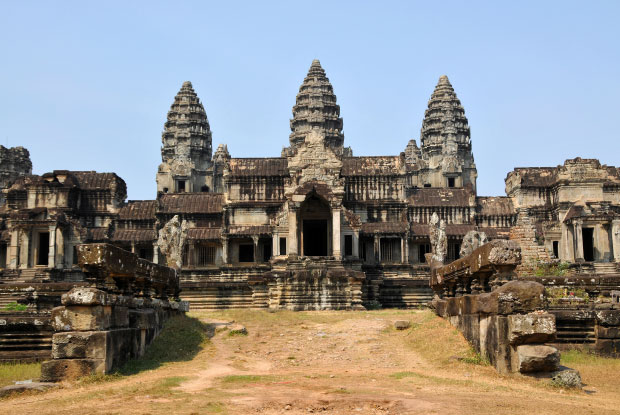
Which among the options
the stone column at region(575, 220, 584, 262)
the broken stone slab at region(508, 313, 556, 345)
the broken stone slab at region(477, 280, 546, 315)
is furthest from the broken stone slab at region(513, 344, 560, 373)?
the stone column at region(575, 220, 584, 262)

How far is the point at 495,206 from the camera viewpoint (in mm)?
44312

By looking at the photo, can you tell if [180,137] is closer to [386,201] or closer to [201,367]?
[386,201]

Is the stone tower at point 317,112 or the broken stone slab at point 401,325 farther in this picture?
the stone tower at point 317,112

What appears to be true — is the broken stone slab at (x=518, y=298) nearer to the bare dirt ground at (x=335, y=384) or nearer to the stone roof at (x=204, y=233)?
the bare dirt ground at (x=335, y=384)

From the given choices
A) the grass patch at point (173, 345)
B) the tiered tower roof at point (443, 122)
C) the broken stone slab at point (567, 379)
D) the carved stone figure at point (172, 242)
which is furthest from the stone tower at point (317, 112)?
the broken stone slab at point (567, 379)

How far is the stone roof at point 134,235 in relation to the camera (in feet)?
142

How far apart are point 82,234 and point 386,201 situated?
2021 centimetres

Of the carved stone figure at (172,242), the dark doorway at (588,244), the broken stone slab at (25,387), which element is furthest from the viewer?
the dark doorway at (588,244)

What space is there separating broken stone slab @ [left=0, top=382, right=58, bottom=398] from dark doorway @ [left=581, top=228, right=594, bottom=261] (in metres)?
41.7

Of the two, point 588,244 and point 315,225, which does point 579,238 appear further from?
point 315,225

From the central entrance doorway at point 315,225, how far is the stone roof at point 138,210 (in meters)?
11.7

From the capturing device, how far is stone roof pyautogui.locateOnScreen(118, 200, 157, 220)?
44969mm

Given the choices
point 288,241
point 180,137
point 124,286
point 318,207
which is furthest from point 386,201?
point 180,137

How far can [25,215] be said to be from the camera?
44219 mm
